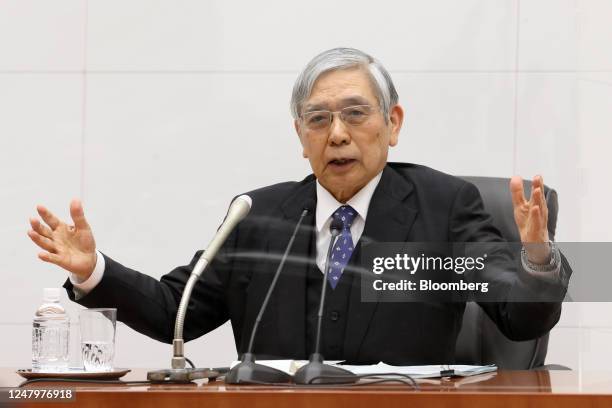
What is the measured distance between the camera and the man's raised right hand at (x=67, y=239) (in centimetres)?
193

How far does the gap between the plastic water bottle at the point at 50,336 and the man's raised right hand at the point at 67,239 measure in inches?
3.2

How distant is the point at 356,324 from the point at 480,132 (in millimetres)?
1158

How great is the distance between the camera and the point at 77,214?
195 cm

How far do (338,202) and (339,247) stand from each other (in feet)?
0.50

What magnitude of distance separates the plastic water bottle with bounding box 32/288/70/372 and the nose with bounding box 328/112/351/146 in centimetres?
76

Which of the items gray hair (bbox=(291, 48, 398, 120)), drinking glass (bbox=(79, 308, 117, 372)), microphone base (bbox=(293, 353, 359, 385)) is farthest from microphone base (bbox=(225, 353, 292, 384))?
gray hair (bbox=(291, 48, 398, 120))

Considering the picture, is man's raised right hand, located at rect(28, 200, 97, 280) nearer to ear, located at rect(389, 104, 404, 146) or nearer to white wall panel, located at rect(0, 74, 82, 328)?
ear, located at rect(389, 104, 404, 146)

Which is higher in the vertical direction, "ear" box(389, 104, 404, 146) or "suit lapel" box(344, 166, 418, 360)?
"ear" box(389, 104, 404, 146)

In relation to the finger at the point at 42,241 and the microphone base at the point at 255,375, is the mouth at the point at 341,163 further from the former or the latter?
the microphone base at the point at 255,375

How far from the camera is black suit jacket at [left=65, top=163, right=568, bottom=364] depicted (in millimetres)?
2146

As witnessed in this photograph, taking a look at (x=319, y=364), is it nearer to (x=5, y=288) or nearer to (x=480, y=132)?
(x=480, y=132)

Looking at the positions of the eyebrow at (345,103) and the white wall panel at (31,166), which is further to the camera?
the white wall panel at (31,166)

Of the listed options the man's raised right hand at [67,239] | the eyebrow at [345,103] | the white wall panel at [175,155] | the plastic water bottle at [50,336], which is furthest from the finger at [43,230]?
the white wall panel at [175,155]

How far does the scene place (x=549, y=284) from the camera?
6.15 feet
